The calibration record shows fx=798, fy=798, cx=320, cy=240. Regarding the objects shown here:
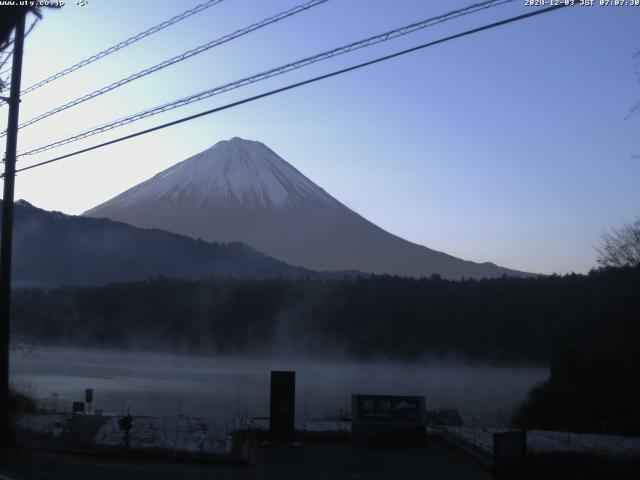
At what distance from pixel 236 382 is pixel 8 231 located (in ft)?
95.0

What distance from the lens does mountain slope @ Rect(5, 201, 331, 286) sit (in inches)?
2514

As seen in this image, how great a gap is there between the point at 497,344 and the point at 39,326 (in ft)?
102

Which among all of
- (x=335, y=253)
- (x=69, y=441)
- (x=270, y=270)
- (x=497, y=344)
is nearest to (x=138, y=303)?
(x=270, y=270)

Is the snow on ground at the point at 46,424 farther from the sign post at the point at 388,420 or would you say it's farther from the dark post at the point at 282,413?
the sign post at the point at 388,420

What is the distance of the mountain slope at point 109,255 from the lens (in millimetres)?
63844

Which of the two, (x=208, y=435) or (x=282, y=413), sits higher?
(x=282, y=413)

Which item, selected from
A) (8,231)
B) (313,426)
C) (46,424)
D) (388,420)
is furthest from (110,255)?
(388,420)

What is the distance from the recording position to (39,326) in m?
54.5

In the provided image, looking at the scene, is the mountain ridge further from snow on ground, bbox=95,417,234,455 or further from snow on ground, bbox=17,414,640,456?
snow on ground, bbox=95,417,234,455

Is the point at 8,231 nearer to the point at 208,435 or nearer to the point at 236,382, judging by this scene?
the point at 208,435

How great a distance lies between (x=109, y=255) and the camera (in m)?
72.8

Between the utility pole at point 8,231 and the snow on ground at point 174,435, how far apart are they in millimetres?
1975

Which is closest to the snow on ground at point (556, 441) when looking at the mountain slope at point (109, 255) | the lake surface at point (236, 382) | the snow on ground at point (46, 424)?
the snow on ground at point (46, 424)

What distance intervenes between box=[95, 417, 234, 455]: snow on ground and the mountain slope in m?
43.8
